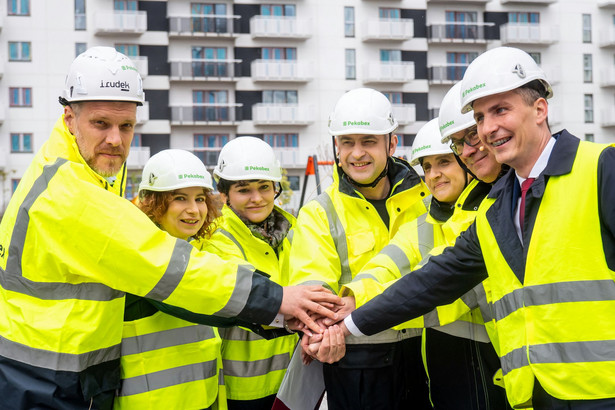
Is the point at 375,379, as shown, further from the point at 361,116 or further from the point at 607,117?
the point at 607,117

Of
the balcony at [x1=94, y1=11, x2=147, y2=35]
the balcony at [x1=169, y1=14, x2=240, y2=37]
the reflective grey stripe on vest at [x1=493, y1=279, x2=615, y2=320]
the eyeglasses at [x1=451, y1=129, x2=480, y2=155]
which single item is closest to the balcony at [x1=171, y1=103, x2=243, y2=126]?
the balcony at [x1=169, y1=14, x2=240, y2=37]

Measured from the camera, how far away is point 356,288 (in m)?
4.25

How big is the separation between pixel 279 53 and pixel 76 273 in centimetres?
3929

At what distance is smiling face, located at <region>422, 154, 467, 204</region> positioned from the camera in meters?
4.34

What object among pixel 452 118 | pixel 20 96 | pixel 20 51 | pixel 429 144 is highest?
pixel 20 51

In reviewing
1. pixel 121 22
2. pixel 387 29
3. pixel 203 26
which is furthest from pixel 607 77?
pixel 121 22

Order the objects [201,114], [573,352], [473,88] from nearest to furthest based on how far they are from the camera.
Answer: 1. [573,352]
2. [473,88]
3. [201,114]

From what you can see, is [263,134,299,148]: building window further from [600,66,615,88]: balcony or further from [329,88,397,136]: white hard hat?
[329,88,397,136]: white hard hat

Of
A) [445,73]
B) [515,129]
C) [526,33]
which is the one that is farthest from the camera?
[526,33]

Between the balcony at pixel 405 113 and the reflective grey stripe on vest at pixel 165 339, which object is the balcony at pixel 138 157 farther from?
the reflective grey stripe on vest at pixel 165 339

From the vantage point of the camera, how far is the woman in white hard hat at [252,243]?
15.4 ft

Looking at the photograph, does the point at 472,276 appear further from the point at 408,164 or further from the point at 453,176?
the point at 408,164

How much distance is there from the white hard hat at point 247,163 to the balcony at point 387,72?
37442mm

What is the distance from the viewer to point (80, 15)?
3912 centimetres
